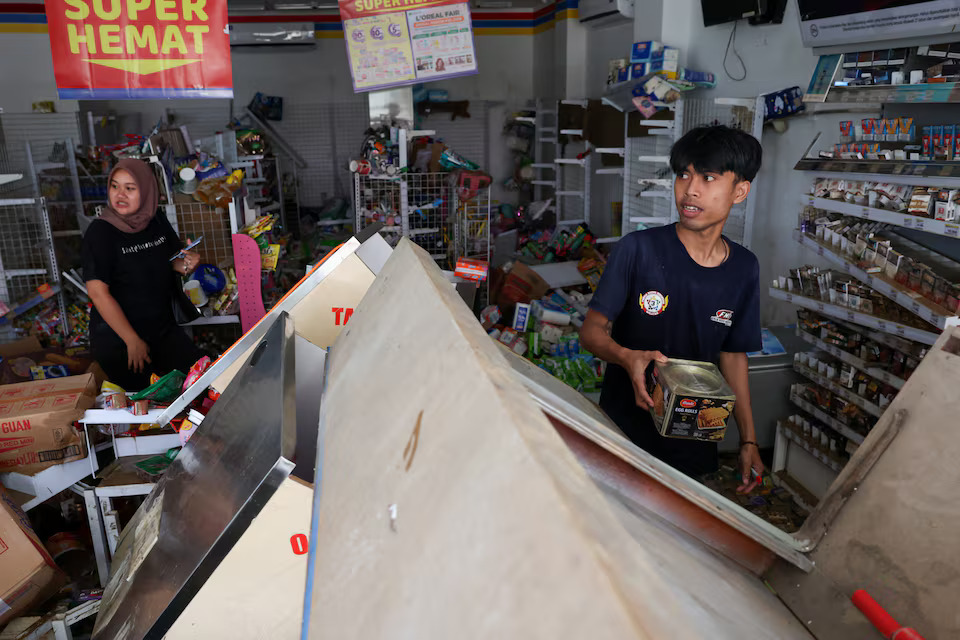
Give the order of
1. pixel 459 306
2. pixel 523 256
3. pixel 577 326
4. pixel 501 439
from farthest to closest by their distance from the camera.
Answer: pixel 523 256
pixel 577 326
pixel 459 306
pixel 501 439

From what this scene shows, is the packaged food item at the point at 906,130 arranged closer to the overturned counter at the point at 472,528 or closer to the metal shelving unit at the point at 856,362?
the metal shelving unit at the point at 856,362

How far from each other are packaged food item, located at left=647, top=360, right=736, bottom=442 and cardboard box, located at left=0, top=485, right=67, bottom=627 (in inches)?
76.1

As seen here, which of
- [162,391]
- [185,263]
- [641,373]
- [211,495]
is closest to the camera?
[211,495]

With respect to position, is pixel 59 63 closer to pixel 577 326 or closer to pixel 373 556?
pixel 577 326

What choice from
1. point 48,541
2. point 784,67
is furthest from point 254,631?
A: point 784,67

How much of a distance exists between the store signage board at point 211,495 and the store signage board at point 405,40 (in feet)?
14.1

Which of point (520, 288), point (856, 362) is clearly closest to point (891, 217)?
point (856, 362)

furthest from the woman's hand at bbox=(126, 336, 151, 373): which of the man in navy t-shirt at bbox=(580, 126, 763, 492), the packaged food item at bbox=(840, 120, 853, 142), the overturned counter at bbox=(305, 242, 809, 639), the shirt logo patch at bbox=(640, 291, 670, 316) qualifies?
the packaged food item at bbox=(840, 120, 853, 142)

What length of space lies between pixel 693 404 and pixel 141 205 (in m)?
2.84

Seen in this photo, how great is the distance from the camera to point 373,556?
2.17 feet

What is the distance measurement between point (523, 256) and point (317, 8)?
222 inches

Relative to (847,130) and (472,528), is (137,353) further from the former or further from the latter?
(847,130)

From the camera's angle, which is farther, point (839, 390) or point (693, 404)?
point (839, 390)

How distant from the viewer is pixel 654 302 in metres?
1.98
